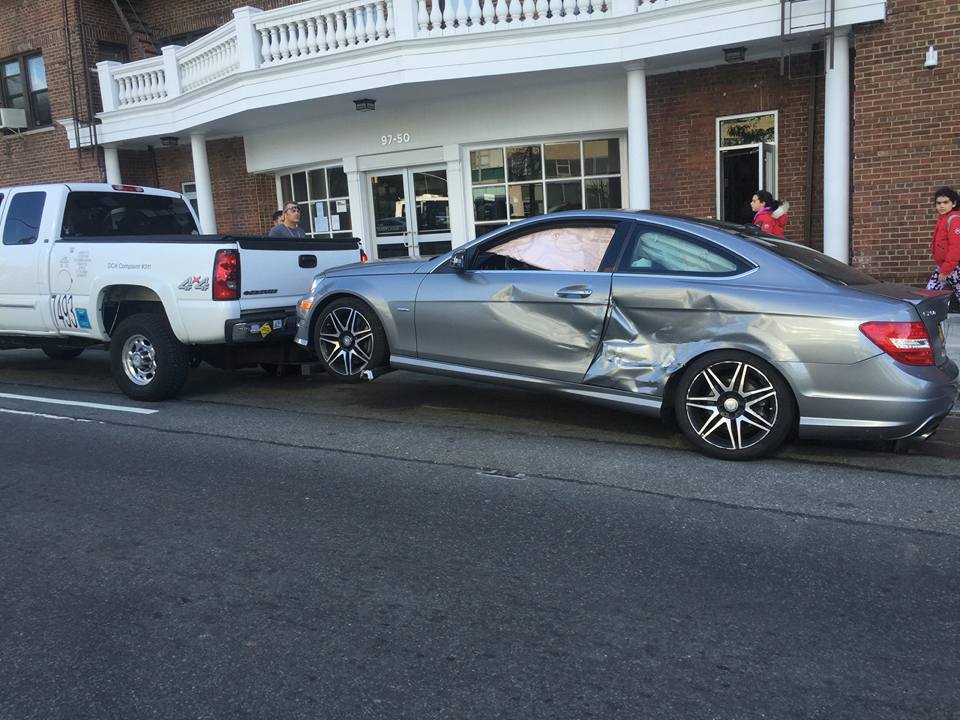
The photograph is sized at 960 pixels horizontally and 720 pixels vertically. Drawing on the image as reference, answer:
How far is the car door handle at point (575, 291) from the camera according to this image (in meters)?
5.70

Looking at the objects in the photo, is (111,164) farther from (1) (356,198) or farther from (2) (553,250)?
(2) (553,250)

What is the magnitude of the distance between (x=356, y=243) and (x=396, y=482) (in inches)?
156

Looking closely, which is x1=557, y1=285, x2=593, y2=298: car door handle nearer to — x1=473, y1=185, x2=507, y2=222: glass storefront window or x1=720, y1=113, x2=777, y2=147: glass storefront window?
x1=720, y1=113, x2=777, y2=147: glass storefront window

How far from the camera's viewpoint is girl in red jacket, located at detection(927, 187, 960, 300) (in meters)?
8.44

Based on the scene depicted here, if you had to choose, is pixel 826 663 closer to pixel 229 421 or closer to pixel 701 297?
pixel 701 297

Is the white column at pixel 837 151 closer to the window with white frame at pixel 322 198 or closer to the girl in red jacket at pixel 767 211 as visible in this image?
the girl in red jacket at pixel 767 211

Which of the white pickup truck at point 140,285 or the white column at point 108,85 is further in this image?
the white column at point 108,85

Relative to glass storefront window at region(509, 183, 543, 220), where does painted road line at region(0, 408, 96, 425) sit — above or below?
below

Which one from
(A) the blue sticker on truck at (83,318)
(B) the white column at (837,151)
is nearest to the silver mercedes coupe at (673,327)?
(A) the blue sticker on truck at (83,318)

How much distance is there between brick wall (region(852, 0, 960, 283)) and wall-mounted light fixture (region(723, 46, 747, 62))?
1.36 metres

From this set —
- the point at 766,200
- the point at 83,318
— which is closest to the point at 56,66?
the point at 83,318

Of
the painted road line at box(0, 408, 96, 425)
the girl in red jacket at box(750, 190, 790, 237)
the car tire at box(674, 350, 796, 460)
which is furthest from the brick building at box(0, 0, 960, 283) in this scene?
the painted road line at box(0, 408, 96, 425)

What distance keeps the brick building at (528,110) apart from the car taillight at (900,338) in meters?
→ 5.93

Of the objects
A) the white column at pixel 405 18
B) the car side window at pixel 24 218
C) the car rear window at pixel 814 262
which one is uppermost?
the white column at pixel 405 18
